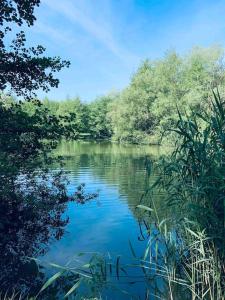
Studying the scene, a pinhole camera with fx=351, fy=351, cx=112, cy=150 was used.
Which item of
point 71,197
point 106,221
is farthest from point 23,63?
point 106,221

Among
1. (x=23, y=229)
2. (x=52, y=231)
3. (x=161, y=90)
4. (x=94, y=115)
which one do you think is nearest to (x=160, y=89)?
(x=161, y=90)

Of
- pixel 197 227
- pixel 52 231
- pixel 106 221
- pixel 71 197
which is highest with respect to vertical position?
pixel 197 227

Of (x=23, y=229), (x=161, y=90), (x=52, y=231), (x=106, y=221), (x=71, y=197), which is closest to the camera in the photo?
(x=23, y=229)

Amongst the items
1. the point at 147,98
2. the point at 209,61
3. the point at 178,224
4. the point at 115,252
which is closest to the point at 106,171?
the point at 115,252

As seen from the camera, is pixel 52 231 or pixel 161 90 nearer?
pixel 52 231

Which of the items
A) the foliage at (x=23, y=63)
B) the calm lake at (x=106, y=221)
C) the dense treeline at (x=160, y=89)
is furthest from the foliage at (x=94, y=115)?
the foliage at (x=23, y=63)

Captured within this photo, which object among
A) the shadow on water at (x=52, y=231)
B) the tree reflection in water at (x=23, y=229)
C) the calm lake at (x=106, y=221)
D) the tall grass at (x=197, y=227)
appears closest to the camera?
the tall grass at (x=197, y=227)

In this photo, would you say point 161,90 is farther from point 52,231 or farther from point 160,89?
point 52,231

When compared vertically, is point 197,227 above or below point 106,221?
above

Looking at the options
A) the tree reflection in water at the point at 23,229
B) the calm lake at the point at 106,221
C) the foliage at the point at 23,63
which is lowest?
the calm lake at the point at 106,221

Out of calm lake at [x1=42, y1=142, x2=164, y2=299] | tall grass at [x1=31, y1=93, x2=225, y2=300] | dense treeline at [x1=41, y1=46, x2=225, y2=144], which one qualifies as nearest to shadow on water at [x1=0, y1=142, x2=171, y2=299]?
calm lake at [x1=42, y1=142, x2=164, y2=299]

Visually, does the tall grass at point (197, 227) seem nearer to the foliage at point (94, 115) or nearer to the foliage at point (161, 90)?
the foliage at point (161, 90)

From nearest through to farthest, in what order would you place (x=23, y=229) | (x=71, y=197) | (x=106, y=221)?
(x=23, y=229) → (x=71, y=197) → (x=106, y=221)

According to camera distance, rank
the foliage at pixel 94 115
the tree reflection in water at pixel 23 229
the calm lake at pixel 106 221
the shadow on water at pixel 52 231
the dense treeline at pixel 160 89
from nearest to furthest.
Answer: the tree reflection in water at pixel 23 229 → the shadow on water at pixel 52 231 → the calm lake at pixel 106 221 → the dense treeline at pixel 160 89 → the foliage at pixel 94 115
